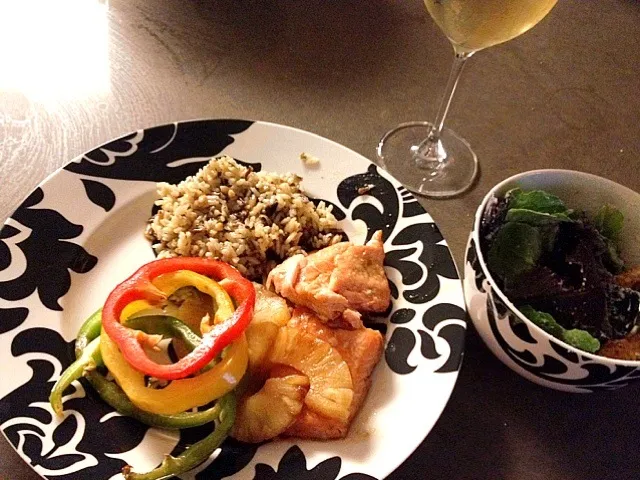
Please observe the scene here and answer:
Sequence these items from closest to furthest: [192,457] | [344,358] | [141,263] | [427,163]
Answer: [192,457] → [344,358] → [141,263] → [427,163]

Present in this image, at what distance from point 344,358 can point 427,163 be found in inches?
22.8

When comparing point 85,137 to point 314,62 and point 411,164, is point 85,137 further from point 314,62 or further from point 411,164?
point 411,164

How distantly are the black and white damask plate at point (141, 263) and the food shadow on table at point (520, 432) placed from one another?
84 mm

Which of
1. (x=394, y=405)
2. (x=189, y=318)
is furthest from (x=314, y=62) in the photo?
(x=394, y=405)

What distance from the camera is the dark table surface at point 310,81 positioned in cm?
134

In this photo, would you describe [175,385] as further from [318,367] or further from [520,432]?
[520,432]

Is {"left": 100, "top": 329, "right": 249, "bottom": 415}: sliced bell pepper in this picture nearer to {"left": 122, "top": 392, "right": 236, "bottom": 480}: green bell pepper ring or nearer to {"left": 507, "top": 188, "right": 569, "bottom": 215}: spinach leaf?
{"left": 122, "top": 392, "right": 236, "bottom": 480}: green bell pepper ring

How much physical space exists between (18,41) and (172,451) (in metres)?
1.07

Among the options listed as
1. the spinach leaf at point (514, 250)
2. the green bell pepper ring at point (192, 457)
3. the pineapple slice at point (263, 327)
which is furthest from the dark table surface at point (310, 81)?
the green bell pepper ring at point (192, 457)

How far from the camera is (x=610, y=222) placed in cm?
103

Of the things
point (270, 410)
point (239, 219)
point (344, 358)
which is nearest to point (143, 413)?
point (270, 410)

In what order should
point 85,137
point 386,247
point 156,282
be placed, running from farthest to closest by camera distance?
point 85,137 → point 386,247 → point 156,282

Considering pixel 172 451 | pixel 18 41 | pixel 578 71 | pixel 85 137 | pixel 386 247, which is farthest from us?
pixel 578 71

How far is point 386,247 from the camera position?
1137 mm
